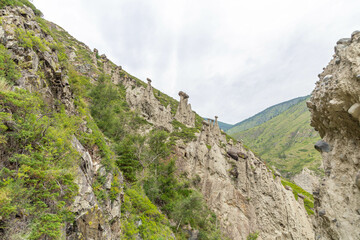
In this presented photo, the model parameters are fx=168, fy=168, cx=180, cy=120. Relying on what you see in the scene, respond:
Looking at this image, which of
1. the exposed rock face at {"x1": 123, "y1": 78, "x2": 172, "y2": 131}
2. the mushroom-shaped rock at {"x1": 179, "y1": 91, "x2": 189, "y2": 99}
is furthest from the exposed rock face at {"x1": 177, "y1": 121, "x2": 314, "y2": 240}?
the mushroom-shaped rock at {"x1": 179, "y1": 91, "x2": 189, "y2": 99}

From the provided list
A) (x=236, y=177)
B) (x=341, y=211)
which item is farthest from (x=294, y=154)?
(x=341, y=211)

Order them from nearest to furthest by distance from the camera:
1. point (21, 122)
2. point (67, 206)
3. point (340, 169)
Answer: point (21, 122)
point (67, 206)
point (340, 169)

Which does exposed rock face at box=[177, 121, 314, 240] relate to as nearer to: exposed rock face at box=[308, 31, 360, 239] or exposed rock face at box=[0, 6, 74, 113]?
exposed rock face at box=[308, 31, 360, 239]

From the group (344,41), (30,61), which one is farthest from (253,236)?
(30,61)

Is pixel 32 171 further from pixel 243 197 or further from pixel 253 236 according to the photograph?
pixel 243 197

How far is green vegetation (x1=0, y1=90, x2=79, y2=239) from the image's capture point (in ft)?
15.9

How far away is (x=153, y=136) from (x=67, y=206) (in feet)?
78.4

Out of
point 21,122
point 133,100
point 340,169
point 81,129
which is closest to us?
point 21,122

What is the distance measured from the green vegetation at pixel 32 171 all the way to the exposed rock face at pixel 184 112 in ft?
176

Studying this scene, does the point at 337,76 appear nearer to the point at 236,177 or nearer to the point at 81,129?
the point at 81,129

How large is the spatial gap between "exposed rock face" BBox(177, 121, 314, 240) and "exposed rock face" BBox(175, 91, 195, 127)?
24022mm

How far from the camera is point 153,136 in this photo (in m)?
30.8

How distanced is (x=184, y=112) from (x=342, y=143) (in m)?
54.1

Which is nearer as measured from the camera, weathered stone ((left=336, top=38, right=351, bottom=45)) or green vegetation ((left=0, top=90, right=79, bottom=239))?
green vegetation ((left=0, top=90, right=79, bottom=239))
